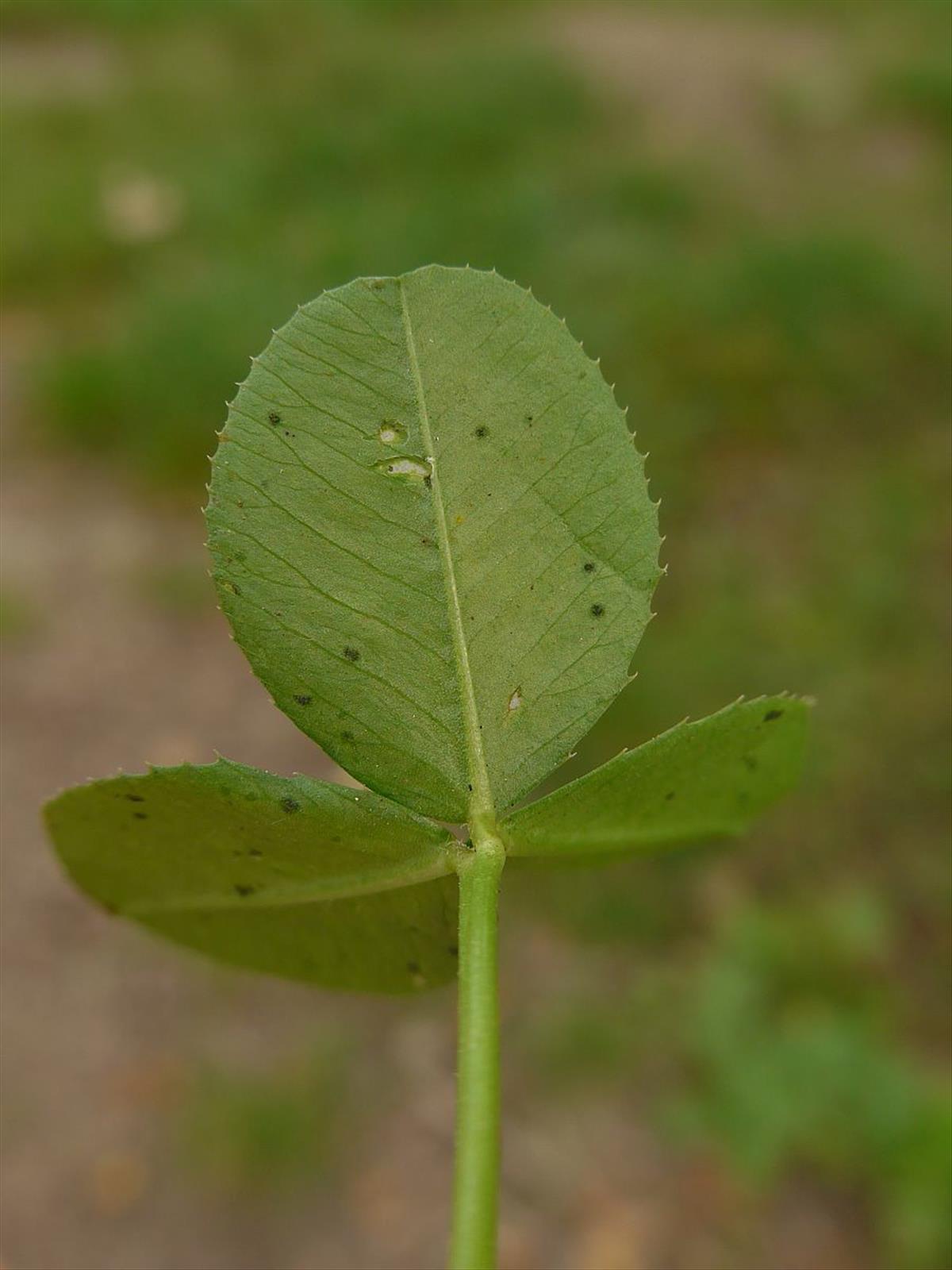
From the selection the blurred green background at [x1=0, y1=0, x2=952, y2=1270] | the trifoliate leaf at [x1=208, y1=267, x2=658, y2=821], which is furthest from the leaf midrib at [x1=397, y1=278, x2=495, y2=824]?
the blurred green background at [x1=0, y1=0, x2=952, y2=1270]

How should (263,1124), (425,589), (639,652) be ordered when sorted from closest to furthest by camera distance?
(425,589) → (263,1124) → (639,652)

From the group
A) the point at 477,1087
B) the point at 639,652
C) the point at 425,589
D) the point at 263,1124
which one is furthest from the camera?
the point at 639,652

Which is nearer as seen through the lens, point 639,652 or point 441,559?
point 441,559

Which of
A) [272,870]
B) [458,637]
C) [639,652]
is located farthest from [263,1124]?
[458,637]

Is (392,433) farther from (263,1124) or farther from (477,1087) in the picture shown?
(263,1124)

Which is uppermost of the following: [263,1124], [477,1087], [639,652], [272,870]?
[639,652]

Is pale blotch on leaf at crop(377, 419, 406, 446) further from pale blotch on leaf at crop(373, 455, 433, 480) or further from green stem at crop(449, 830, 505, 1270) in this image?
green stem at crop(449, 830, 505, 1270)

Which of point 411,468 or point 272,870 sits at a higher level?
point 411,468

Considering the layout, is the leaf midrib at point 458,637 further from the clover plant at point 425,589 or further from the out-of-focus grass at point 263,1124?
the out-of-focus grass at point 263,1124
